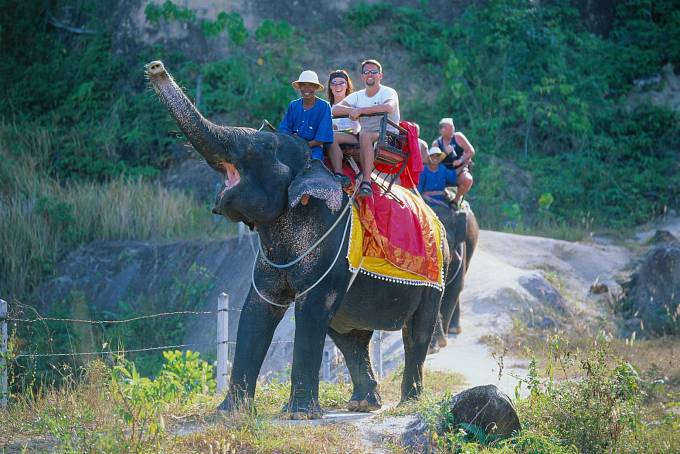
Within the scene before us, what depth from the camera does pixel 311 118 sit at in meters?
9.48

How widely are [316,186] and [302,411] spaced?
5.76ft

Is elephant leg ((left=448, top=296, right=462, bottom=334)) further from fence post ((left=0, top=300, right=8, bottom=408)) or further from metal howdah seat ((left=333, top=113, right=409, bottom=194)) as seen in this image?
fence post ((left=0, top=300, right=8, bottom=408))

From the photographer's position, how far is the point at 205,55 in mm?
24797

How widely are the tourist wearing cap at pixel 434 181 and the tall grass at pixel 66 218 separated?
Answer: 691cm

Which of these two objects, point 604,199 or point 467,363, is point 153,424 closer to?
point 467,363

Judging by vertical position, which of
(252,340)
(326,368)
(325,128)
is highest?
(325,128)

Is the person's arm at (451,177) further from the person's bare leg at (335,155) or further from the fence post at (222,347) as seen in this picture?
the person's bare leg at (335,155)

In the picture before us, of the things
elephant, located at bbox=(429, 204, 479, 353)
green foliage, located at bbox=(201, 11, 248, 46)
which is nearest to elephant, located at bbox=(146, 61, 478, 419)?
elephant, located at bbox=(429, 204, 479, 353)

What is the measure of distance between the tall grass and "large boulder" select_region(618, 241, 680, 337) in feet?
24.7

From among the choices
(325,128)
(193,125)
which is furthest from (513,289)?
(193,125)

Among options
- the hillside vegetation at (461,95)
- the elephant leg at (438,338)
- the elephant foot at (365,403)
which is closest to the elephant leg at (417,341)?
the elephant foot at (365,403)

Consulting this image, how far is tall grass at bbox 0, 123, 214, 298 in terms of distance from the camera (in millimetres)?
20172

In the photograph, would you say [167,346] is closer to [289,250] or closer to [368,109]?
[289,250]

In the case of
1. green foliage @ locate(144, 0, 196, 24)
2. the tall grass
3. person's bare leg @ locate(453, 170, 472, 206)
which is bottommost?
the tall grass
